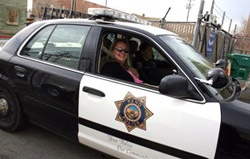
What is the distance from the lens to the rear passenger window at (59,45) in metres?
3.15

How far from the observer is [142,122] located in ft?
8.48

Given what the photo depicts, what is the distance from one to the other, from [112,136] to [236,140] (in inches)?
44.3

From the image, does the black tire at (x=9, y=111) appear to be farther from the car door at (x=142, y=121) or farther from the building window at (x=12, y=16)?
the building window at (x=12, y=16)

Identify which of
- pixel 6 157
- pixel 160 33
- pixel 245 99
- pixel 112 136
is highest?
pixel 160 33

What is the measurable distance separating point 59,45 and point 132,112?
1.27 metres

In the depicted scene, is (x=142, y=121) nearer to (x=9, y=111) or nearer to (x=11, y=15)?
(x=9, y=111)

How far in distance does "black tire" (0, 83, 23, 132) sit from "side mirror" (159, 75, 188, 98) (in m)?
2.06

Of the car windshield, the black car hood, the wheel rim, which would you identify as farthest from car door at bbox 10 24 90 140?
the black car hood

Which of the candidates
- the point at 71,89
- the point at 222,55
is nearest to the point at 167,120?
the point at 71,89

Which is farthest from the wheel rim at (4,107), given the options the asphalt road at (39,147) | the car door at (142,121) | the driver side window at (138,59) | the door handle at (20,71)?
the driver side window at (138,59)

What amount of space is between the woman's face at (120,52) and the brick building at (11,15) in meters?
23.0

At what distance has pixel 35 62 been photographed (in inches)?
133

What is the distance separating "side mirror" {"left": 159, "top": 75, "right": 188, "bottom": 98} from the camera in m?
2.35

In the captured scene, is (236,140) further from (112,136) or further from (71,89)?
(71,89)
